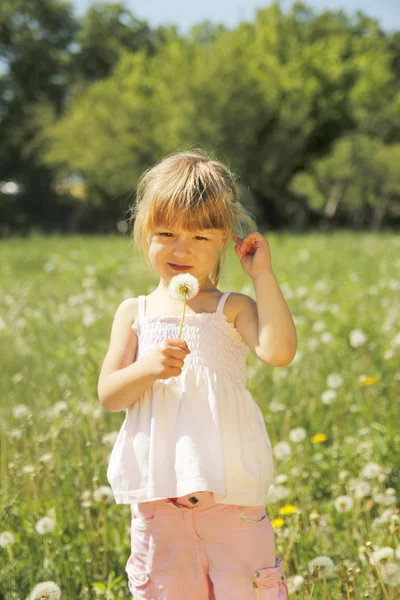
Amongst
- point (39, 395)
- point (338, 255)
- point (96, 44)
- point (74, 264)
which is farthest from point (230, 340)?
point (96, 44)

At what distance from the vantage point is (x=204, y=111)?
30.1 meters

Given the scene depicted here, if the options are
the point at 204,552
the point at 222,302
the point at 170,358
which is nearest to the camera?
the point at 170,358

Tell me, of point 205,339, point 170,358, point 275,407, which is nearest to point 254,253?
point 205,339

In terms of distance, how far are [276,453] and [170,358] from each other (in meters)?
1.36

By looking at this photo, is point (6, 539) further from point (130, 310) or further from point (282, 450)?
point (282, 450)

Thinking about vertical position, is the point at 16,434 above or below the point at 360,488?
above

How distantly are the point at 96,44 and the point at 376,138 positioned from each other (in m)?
18.2

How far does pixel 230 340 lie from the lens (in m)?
1.98

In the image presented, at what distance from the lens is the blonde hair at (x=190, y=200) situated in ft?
6.24

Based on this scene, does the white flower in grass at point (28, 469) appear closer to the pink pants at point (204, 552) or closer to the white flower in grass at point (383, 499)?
the pink pants at point (204, 552)

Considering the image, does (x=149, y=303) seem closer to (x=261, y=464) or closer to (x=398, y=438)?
(x=261, y=464)

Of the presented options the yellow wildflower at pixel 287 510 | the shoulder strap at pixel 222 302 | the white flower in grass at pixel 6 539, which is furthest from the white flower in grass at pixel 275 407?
the shoulder strap at pixel 222 302

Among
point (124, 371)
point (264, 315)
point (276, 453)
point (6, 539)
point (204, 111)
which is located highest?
point (204, 111)

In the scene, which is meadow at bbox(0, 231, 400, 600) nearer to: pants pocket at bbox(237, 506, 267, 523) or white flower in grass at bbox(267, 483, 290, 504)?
white flower in grass at bbox(267, 483, 290, 504)
